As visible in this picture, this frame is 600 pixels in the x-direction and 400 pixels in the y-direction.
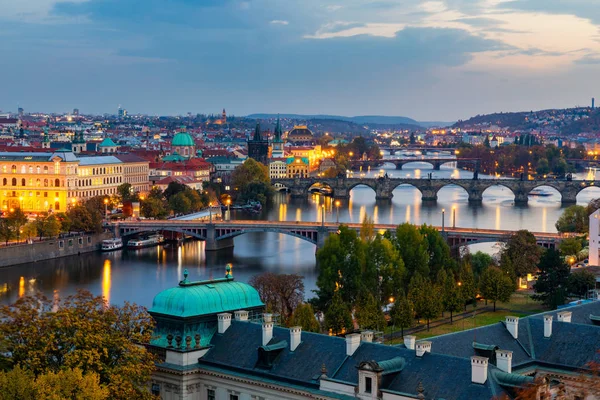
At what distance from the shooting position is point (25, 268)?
5256 cm

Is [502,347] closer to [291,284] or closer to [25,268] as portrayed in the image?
[291,284]

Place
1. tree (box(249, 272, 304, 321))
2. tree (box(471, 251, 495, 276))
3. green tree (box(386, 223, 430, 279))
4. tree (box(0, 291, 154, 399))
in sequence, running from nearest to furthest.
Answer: tree (box(0, 291, 154, 399)) < tree (box(249, 272, 304, 321)) < green tree (box(386, 223, 430, 279)) < tree (box(471, 251, 495, 276))

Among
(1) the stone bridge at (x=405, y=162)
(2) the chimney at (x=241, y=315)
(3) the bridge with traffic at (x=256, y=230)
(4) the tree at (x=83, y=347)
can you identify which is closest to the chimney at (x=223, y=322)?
(2) the chimney at (x=241, y=315)

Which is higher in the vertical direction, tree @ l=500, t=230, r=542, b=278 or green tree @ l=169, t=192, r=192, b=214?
tree @ l=500, t=230, r=542, b=278

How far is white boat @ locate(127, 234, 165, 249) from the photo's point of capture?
62219mm

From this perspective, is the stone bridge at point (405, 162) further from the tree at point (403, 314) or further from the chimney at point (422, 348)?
the chimney at point (422, 348)

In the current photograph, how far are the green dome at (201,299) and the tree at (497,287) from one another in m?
14.9

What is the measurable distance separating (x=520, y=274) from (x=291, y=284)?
32.5 feet

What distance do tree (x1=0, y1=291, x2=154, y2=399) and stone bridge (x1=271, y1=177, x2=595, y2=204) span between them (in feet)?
243

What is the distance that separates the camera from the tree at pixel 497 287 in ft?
116

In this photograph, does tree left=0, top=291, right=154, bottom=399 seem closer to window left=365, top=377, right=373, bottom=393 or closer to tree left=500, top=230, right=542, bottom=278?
window left=365, top=377, right=373, bottom=393

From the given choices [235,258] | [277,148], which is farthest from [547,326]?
[277,148]

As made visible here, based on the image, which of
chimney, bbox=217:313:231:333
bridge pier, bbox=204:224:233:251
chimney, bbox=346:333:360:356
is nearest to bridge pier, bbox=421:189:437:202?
bridge pier, bbox=204:224:233:251

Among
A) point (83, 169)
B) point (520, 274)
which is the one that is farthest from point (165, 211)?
point (520, 274)
